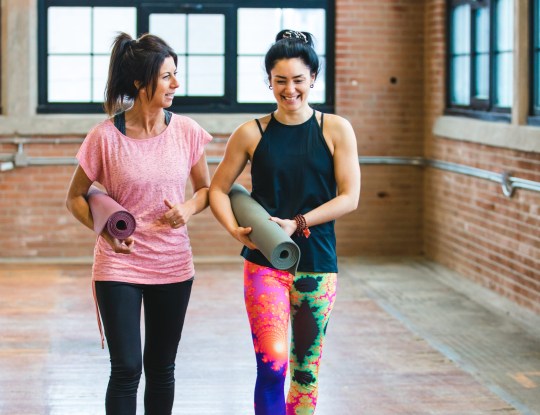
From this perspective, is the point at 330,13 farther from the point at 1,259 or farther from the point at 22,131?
the point at 1,259

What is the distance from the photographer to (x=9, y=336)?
629cm

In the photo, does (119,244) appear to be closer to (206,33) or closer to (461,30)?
(461,30)

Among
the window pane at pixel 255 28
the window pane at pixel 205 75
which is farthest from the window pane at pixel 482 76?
the window pane at pixel 205 75

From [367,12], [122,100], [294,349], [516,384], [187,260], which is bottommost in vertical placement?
[516,384]

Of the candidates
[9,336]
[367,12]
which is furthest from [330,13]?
[9,336]

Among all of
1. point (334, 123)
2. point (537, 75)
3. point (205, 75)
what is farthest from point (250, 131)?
point (205, 75)

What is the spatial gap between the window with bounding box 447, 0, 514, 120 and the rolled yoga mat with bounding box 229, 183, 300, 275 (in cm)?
436

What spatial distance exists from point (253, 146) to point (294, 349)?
0.70 m

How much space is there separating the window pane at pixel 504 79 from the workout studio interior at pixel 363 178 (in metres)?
0.02

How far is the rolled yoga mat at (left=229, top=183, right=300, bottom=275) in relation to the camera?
3.19 m

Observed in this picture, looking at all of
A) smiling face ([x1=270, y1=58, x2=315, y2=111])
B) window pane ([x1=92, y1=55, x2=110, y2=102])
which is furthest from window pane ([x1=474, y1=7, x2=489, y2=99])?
smiling face ([x1=270, y1=58, x2=315, y2=111])

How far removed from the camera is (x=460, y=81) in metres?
8.62

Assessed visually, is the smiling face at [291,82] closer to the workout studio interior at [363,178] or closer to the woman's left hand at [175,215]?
the woman's left hand at [175,215]

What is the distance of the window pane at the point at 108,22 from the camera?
9.08 metres
